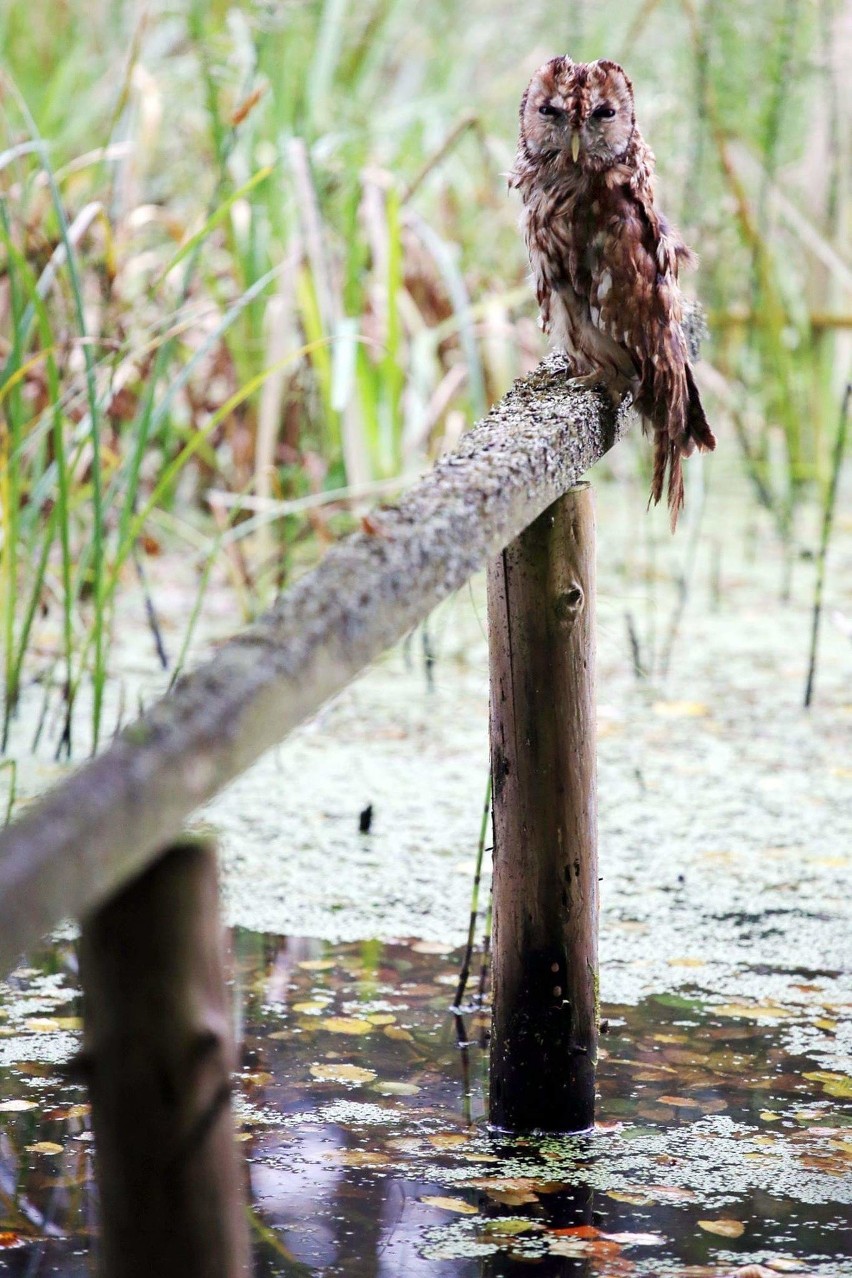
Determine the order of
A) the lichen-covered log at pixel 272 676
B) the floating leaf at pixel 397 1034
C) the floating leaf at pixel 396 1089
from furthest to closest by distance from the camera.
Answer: the floating leaf at pixel 397 1034, the floating leaf at pixel 396 1089, the lichen-covered log at pixel 272 676

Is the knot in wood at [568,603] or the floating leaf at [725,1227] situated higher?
the knot in wood at [568,603]

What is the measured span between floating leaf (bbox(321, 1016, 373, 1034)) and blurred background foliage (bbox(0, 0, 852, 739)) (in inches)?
24.3

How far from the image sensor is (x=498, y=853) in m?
1.76

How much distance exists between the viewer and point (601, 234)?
198cm

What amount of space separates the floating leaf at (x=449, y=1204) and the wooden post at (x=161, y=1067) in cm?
74

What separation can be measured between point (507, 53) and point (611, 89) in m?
4.38

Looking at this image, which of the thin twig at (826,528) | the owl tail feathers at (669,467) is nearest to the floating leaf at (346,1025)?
the owl tail feathers at (669,467)

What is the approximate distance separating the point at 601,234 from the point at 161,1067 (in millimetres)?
1360

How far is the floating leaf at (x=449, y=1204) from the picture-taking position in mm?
1612

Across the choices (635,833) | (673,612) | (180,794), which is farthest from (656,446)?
(673,612)

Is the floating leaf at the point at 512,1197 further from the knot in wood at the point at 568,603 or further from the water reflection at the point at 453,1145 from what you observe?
the knot in wood at the point at 568,603

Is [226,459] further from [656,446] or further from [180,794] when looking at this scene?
[180,794]

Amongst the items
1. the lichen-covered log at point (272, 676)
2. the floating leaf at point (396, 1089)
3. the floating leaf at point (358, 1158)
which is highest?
the lichen-covered log at point (272, 676)

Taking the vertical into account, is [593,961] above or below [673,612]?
below
